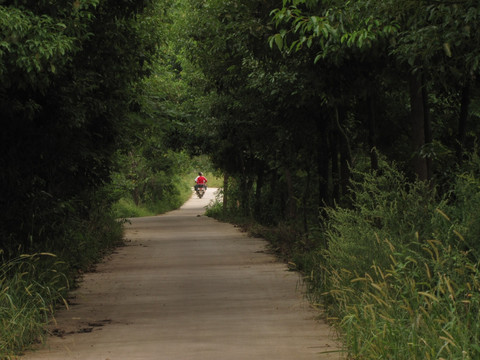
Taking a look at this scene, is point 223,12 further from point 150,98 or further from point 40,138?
point 150,98

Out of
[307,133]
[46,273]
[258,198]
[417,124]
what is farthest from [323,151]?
[258,198]

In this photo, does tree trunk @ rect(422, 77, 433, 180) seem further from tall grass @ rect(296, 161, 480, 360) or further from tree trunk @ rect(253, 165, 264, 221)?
tree trunk @ rect(253, 165, 264, 221)

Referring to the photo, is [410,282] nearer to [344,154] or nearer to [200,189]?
[344,154]

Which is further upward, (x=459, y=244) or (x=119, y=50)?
(x=119, y=50)

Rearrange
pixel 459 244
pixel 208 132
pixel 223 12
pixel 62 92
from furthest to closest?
pixel 208 132 → pixel 223 12 → pixel 62 92 → pixel 459 244

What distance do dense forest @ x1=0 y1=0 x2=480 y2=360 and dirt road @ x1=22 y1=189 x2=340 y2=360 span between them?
0.43 metres

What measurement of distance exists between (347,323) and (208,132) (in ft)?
70.8

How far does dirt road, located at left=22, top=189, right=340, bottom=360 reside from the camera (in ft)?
30.0

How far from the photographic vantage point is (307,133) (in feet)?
67.2

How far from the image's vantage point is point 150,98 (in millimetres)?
24375

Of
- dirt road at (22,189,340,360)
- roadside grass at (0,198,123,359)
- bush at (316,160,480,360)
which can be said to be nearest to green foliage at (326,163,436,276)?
bush at (316,160,480,360)

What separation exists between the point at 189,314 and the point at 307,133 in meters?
9.45

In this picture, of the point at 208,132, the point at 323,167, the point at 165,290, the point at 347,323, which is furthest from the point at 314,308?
the point at 208,132

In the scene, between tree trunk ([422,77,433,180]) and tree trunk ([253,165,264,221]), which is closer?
tree trunk ([422,77,433,180])
